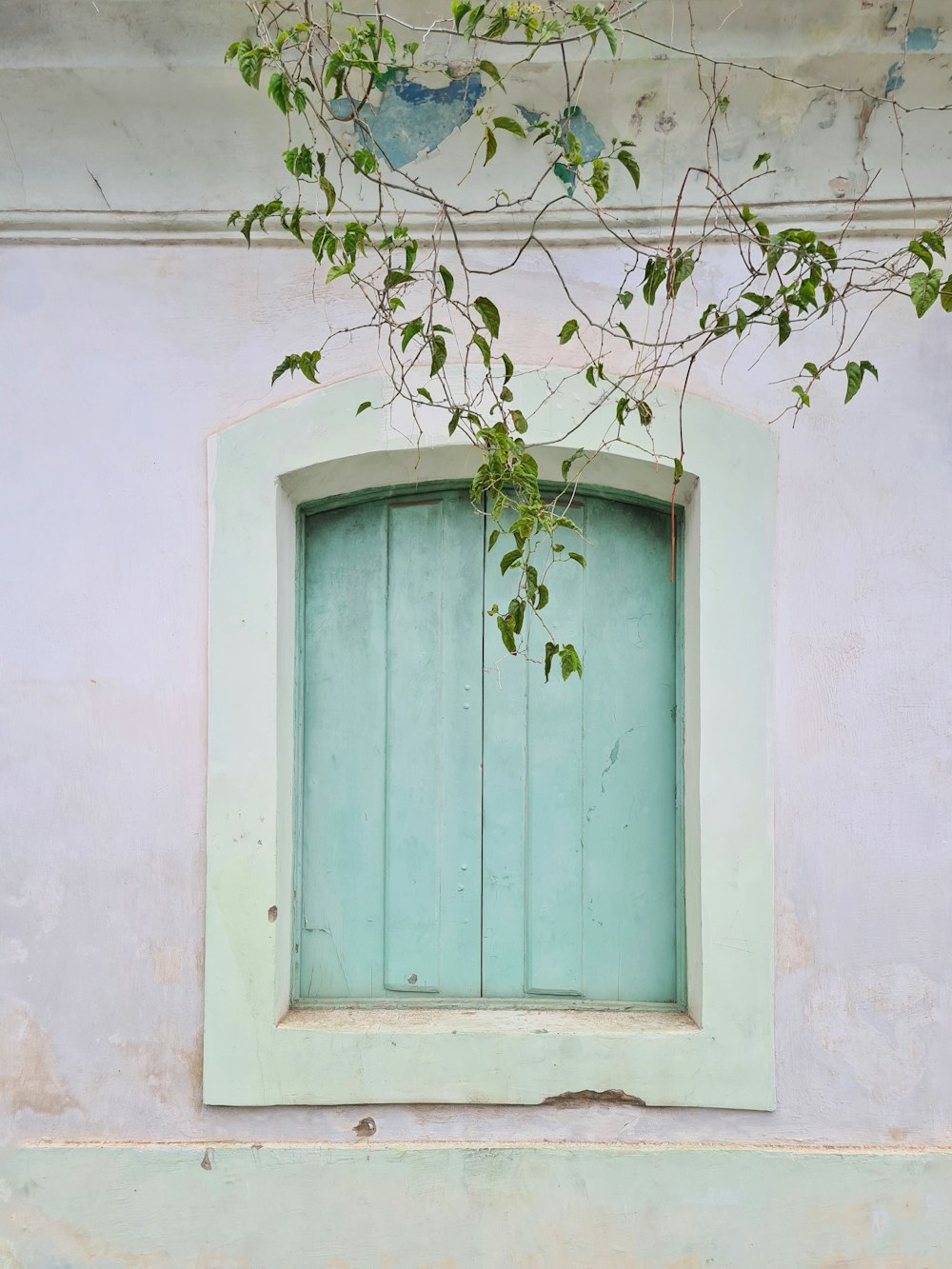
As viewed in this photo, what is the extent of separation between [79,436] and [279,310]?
2.16 ft

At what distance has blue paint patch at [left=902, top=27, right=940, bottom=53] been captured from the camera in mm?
2688

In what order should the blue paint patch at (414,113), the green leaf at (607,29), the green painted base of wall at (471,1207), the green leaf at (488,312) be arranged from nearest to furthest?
the green leaf at (607,29) < the green leaf at (488,312) < the green painted base of wall at (471,1207) < the blue paint patch at (414,113)

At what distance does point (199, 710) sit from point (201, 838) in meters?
0.34

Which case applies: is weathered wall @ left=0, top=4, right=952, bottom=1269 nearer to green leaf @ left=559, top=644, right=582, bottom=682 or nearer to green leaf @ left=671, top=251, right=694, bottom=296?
green leaf @ left=671, top=251, right=694, bottom=296

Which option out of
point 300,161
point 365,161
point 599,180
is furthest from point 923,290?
point 300,161

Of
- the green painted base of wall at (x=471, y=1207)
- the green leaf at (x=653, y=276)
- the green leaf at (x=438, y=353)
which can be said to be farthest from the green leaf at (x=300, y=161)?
the green painted base of wall at (x=471, y=1207)

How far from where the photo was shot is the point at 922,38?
8.83 feet

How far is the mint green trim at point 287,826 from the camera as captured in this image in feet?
8.89

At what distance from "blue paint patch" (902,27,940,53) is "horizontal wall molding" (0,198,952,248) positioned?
0.38 m

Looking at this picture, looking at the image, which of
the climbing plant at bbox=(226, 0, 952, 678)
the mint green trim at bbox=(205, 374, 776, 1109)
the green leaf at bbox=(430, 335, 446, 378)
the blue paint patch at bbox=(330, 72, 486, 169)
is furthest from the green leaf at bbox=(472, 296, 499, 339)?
the blue paint patch at bbox=(330, 72, 486, 169)

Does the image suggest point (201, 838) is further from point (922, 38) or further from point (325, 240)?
point (922, 38)

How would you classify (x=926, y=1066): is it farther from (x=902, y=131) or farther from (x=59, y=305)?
(x=59, y=305)

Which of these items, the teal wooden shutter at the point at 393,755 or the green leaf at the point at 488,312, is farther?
the teal wooden shutter at the point at 393,755

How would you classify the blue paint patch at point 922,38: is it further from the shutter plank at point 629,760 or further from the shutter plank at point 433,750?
the shutter plank at point 433,750
